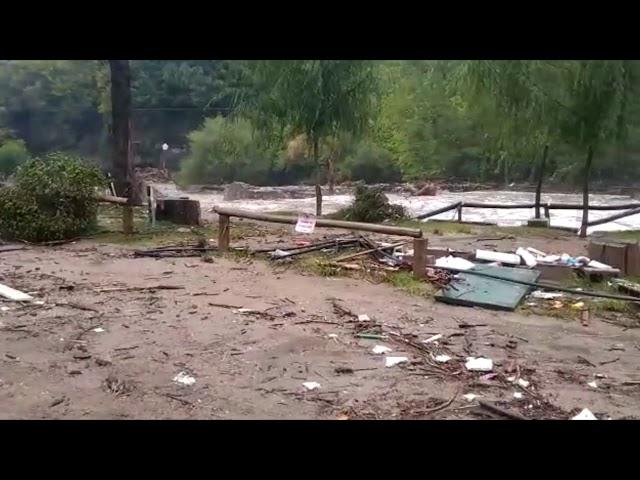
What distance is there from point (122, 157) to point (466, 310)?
1012 cm

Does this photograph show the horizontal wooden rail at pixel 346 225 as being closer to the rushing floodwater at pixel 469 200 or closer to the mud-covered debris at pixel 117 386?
the mud-covered debris at pixel 117 386

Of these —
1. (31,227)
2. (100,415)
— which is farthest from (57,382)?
(31,227)

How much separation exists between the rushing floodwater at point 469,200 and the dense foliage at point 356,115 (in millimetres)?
1223

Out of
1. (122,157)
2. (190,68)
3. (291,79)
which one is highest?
(190,68)

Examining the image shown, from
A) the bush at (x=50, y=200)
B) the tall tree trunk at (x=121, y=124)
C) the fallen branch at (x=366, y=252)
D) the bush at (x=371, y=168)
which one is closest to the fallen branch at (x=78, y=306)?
the fallen branch at (x=366, y=252)

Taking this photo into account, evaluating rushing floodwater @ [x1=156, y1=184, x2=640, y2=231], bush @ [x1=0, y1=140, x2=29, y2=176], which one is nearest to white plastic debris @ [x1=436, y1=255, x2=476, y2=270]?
rushing floodwater @ [x1=156, y1=184, x2=640, y2=231]

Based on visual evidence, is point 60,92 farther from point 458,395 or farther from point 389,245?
point 458,395

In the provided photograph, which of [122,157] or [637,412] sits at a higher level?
[122,157]

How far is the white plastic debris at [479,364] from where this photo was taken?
4.38 metres

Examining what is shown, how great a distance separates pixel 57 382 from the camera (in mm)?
4113

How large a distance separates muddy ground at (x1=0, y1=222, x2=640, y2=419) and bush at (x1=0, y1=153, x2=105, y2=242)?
230 centimetres

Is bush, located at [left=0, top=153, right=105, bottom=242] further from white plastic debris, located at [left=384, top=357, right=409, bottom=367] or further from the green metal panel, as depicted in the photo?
white plastic debris, located at [left=384, top=357, right=409, bottom=367]
